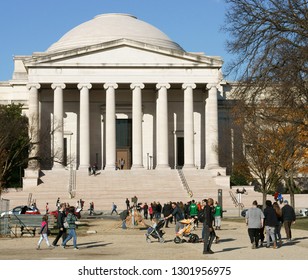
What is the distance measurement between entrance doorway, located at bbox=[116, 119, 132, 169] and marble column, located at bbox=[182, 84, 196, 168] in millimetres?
8204

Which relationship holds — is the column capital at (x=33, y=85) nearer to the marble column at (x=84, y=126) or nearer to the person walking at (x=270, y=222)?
the marble column at (x=84, y=126)

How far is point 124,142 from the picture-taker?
82.5 meters

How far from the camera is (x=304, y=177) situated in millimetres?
80250

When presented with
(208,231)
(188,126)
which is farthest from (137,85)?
(208,231)

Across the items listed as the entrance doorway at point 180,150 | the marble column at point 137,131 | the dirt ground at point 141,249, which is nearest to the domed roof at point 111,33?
the marble column at point 137,131

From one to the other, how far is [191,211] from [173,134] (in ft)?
142

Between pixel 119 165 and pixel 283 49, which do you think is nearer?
pixel 283 49

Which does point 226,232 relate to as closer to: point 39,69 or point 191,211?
point 191,211

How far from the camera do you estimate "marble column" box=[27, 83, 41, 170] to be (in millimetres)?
72269

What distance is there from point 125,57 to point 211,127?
1212 centimetres

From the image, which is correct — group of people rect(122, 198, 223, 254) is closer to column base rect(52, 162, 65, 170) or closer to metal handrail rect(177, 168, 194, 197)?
metal handrail rect(177, 168, 194, 197)

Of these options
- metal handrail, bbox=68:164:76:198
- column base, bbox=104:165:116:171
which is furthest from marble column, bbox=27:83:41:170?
column base, bbox=104:165:116:171

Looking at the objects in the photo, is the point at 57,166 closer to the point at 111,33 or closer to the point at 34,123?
the point at 34,123
